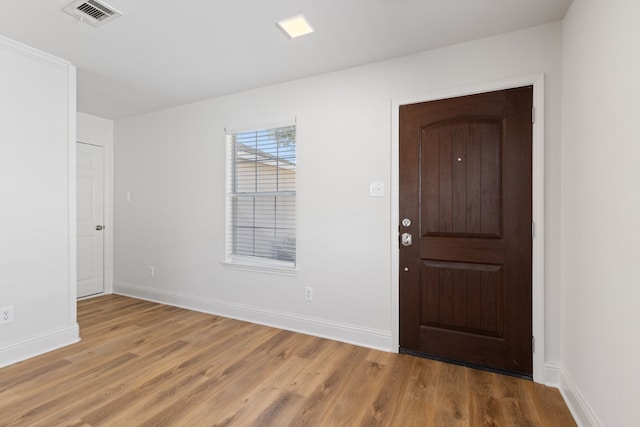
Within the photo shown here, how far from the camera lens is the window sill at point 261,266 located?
10.2 ft

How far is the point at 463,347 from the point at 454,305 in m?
0.31

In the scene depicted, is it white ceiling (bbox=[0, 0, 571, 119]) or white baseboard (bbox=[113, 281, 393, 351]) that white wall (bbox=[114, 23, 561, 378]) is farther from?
white ceiling (bbox=[0, 0, 571, 119])

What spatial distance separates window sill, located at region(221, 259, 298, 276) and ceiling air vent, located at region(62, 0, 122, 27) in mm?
2319

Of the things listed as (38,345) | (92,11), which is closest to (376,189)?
(92,11)

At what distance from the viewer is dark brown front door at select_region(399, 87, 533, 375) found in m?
2.19

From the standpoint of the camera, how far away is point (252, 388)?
2.05 meters

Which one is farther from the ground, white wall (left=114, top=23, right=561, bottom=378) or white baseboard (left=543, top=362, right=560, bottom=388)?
white wall (left=114, top=23, right=561, bottom=378)

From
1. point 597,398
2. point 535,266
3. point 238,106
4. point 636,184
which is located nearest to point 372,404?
point 597,398

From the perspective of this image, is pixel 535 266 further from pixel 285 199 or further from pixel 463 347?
pixel 285 199

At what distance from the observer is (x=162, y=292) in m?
3.91

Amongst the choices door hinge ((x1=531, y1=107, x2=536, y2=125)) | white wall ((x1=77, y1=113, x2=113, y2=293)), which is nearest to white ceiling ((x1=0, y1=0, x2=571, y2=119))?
door hinge ((x1=531, y1=107, x2=536, y2=125))

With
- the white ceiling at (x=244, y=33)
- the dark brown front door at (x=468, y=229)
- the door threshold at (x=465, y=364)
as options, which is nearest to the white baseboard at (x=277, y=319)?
the door threshold at (x=465, y=364)

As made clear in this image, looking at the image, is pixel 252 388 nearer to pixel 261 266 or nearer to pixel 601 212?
pixel 261 266

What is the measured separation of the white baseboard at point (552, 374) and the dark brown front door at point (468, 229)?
10 centimetres
